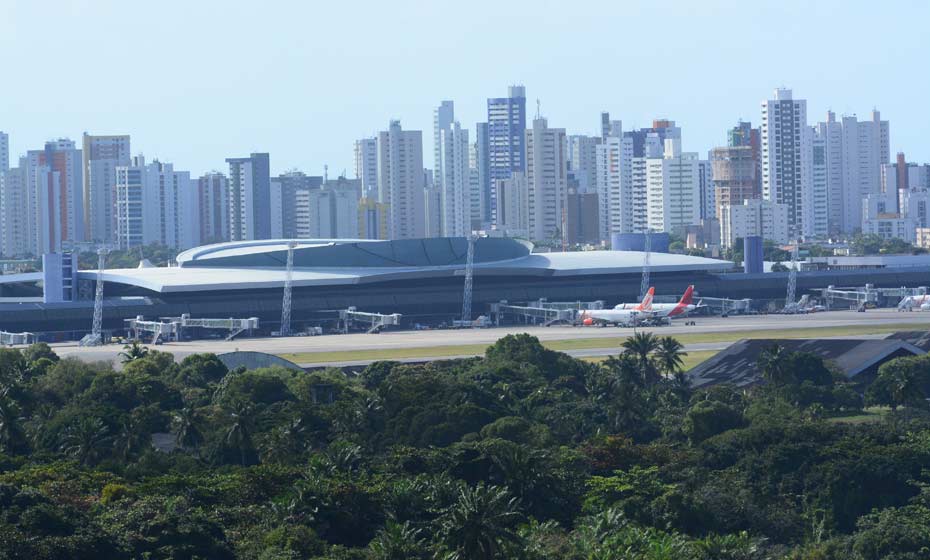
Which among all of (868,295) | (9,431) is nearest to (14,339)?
(9,431)

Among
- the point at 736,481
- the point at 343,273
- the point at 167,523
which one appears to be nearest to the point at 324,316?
the point at 343,273

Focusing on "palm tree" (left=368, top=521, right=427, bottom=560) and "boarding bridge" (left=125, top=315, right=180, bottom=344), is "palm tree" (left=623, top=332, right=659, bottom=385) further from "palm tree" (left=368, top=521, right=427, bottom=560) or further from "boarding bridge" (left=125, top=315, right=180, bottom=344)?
"boarding bridge" (left=125, top=315, right=180, bottom=344)

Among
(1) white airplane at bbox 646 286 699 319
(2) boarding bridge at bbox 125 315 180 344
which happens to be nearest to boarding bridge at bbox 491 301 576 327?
(1) white airplane at bbox 646 286 699 319

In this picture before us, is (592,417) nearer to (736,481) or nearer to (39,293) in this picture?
(736,481)

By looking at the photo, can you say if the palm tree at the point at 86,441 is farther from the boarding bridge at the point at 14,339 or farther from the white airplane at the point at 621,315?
the white airplane at the point at 621,315

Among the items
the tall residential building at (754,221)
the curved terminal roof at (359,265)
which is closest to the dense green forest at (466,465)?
the curved terminal roof at (359,265)

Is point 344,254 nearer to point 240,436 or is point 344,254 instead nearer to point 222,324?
point 222,324
